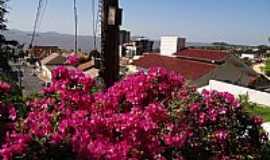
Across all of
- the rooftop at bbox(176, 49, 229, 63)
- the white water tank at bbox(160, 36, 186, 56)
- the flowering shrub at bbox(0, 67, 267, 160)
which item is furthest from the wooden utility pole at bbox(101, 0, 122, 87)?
the white water tank at bbox(160, 36, 186, 56)

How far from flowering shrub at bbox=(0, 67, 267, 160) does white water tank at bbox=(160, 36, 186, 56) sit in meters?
56.6

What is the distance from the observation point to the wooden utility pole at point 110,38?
886 centimetres

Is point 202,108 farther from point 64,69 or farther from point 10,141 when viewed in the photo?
point 10,141

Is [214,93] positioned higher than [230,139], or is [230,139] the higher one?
[214,93]

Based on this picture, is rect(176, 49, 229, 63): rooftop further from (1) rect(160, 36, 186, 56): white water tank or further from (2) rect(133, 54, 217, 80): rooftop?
(1) rect(160, 36, 186, 56): white water tank

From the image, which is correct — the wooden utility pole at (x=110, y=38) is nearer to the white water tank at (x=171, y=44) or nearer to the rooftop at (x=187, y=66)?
the rooftop at (x=187, y=66)

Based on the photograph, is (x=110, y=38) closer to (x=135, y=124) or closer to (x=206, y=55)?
(x=135, y=124)

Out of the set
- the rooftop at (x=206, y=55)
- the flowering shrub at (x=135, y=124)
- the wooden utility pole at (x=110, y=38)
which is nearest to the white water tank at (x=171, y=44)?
the rooftop at (x=206, y=55)

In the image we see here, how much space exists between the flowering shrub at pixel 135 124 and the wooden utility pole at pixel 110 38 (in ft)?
12.1

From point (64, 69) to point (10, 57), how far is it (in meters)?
25.8

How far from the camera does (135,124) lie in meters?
4.03

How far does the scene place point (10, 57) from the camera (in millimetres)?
30016

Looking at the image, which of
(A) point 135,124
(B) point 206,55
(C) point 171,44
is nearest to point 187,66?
(B) point 206,55

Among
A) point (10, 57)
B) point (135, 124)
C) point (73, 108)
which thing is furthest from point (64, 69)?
point (10, 57)
